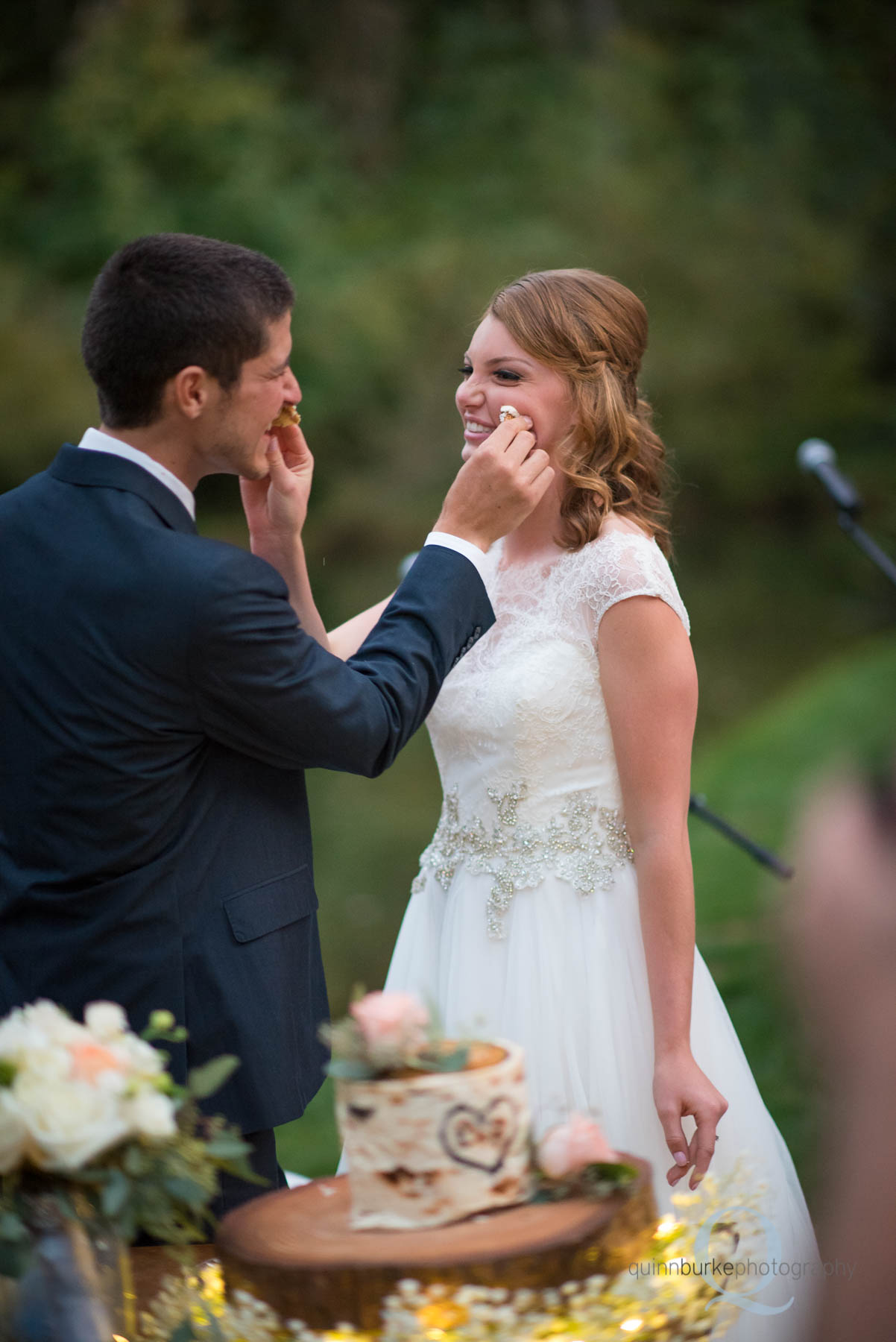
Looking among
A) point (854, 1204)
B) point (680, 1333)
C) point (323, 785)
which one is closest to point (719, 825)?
point (680, 1333)

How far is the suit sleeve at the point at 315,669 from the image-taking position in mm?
2045

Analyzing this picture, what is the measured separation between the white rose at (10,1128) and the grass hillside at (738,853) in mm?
786

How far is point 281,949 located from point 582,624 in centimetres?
Answer: 89

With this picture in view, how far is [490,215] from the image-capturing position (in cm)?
2916

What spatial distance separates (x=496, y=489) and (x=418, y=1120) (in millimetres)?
1187

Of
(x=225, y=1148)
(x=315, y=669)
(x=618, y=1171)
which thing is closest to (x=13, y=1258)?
(x=225, y=1148)

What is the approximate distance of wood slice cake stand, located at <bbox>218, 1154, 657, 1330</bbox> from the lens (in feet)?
4.69

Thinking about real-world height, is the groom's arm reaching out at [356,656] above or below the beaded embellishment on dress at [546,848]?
above

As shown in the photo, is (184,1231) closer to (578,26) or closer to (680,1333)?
(680,1333)

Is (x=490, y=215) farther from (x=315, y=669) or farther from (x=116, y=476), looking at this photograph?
(x=315, y=669)

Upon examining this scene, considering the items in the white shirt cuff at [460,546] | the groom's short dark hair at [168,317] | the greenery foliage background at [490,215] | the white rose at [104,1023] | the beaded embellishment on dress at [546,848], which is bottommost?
the beaded embellishment on dress at [546,848]

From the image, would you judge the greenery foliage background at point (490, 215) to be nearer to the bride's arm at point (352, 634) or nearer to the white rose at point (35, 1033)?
the bride's arm at point (352, 634)

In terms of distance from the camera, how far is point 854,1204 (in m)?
1.16

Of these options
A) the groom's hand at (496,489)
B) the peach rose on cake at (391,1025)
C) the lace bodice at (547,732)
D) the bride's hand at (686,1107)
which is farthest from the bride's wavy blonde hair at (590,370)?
the peach rose on cake at (391,1025)
